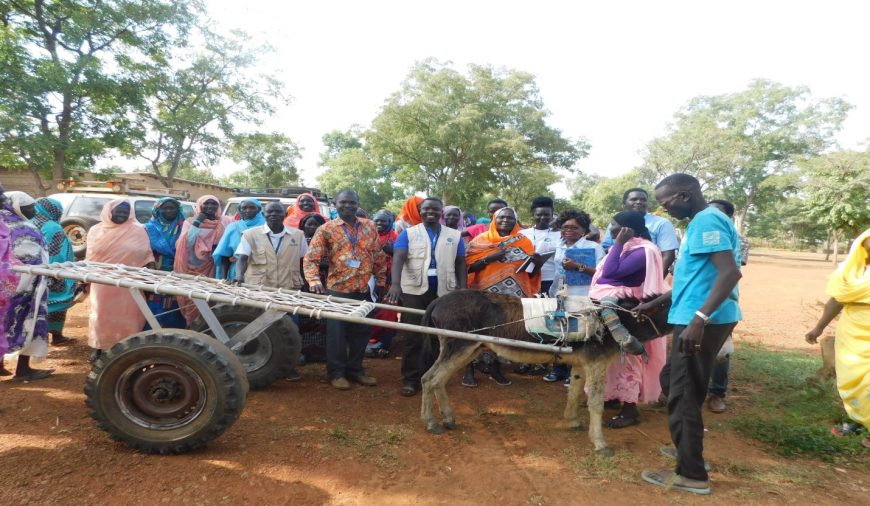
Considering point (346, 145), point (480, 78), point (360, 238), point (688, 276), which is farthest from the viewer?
point (346, 145)

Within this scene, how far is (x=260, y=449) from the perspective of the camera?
3402mm

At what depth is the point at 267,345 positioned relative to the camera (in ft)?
15.3

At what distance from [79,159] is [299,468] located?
48.1 ft

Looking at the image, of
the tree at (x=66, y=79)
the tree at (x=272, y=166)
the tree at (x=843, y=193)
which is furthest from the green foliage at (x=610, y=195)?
the tree at (x=66, y=79)

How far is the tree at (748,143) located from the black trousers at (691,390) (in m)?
34.4

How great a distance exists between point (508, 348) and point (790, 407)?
325 cm

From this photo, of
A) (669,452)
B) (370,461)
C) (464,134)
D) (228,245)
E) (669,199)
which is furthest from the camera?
(464,134)

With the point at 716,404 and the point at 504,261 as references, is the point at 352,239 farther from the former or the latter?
the point at 716,404

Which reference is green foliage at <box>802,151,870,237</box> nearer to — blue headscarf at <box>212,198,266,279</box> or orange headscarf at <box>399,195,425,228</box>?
orange headscarf at <box>399,195,425,228</box>

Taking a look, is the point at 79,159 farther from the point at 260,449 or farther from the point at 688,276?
the point at 688,276

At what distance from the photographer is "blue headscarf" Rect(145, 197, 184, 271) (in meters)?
5.46

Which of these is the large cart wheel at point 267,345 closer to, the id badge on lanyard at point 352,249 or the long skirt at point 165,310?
the id badge on lanyard at point 352,249

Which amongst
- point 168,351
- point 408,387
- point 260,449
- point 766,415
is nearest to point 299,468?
point 260,449

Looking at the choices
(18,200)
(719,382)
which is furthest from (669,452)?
(18,200)
